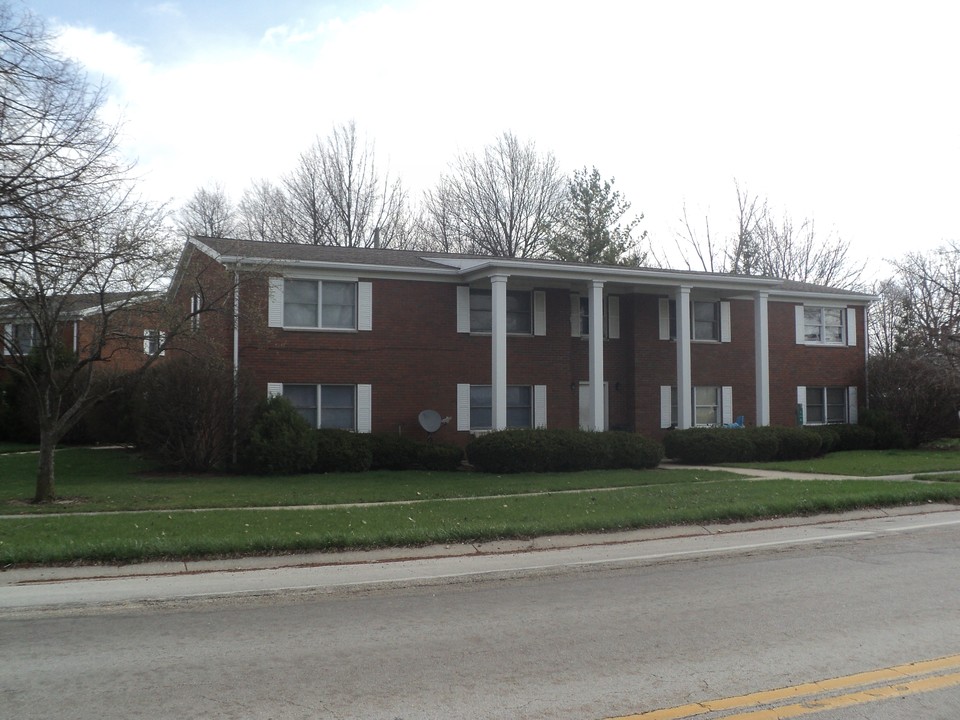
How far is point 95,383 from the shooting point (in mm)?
24969

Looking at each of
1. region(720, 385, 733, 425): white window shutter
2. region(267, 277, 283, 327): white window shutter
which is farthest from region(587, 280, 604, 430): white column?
region(267, 277, 283, 327): white window shutter

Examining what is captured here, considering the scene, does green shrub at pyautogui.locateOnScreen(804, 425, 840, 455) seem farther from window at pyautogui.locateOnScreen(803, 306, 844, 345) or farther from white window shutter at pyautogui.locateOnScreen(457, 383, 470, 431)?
white window shutter at pyautogui.locateOnScreen(457, 383, 470, 431)

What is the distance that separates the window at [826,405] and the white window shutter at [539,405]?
10009mm

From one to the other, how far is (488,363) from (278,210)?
27.3 metres

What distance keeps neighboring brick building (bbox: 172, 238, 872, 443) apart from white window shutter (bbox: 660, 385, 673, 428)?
4 cm

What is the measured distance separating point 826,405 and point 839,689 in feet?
86.8

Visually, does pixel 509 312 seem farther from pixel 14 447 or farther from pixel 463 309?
pixel 14 447

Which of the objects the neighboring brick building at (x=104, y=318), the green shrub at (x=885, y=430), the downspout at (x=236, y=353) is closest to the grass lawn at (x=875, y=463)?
the green shrub at (x=885, y=430)

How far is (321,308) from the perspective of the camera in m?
23.2

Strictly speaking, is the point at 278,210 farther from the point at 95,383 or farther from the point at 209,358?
the point at 209,358

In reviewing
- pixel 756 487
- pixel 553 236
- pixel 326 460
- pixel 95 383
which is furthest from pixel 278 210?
pixel 756 487

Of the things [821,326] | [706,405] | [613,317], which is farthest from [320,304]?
[821,326]

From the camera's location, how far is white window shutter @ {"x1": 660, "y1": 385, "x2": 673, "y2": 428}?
27641mm

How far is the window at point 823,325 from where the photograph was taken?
99.6 ft
